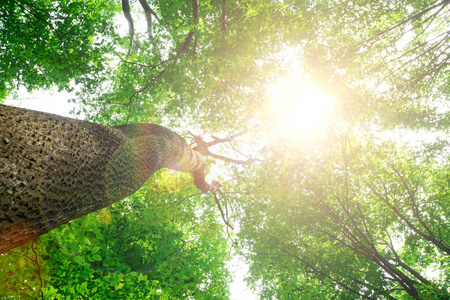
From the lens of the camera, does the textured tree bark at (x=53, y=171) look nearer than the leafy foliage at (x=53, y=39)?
Yes

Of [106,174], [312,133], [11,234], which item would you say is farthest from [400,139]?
[11,234]

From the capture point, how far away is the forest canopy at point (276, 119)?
6238 mm

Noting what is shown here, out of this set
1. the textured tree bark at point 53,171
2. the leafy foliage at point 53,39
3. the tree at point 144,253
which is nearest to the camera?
the textured tree bark at point 53,171

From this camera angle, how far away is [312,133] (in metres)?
6.61

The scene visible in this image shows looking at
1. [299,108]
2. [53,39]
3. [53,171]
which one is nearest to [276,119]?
[299,108]

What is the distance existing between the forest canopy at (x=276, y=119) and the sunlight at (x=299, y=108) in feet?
0.14

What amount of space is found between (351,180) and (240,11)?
287 inches

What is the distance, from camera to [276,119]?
746cm

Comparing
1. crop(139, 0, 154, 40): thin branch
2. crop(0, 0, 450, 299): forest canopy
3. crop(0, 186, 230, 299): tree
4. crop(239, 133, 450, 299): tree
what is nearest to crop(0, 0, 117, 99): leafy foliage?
crop(0, 0, 450, 299): forest canopy

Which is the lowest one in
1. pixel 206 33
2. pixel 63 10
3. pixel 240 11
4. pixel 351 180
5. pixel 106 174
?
pixel 106 174

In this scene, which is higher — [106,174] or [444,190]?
[444,190]

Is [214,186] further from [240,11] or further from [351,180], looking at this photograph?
[240,11]

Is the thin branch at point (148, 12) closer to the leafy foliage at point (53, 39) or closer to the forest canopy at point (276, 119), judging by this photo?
the forest canopy at point (276, 119)

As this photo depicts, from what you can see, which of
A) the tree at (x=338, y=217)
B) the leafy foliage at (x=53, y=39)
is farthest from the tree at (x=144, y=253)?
the leafy foliage at (x=53, y=39)
